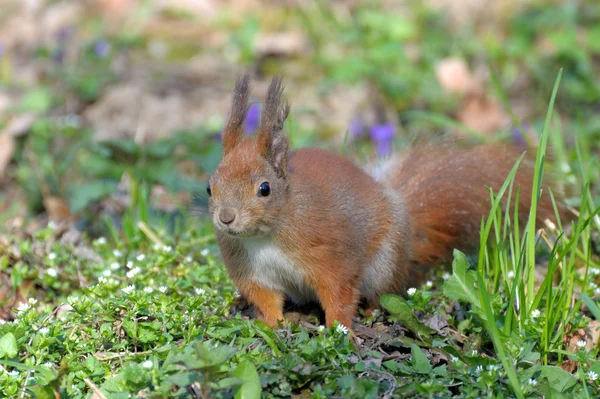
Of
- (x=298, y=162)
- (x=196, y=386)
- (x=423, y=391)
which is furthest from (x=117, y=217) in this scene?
(x=423, y=391)

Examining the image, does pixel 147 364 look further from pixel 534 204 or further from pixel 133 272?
pixel 534 204

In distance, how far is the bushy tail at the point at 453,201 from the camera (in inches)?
131

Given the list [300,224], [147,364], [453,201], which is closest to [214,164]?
[453,201]

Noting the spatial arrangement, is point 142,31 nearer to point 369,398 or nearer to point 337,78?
point 337,78

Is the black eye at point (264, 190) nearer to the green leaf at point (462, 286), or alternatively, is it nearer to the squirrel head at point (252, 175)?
the squirrel head at point (252, 175)

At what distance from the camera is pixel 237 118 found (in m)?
2.77

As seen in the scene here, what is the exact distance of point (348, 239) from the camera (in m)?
2.81

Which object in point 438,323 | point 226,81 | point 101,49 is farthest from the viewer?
point 101,49

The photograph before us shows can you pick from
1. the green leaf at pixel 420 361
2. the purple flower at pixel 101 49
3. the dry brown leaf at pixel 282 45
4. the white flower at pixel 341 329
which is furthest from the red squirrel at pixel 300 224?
the purple flower at pixel 101 49

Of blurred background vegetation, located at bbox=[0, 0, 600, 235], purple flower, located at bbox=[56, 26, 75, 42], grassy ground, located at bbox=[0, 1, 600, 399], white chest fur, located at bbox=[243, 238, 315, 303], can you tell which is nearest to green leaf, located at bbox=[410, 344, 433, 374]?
grassy ground, located at bbox=[0, 1, 600, 399]

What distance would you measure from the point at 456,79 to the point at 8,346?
436 cm

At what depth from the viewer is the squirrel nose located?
2543mm

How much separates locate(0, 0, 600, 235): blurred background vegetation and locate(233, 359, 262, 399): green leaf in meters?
1.98

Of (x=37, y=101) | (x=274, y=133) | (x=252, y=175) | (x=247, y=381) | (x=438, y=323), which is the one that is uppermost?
(x=274, y=133)
